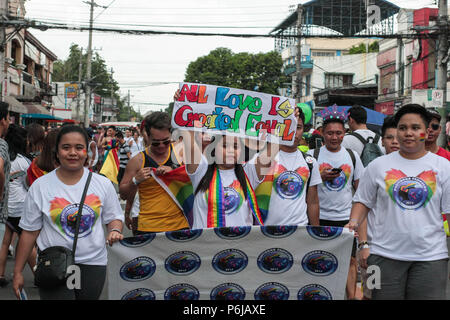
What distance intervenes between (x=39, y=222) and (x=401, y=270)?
7.70 feet

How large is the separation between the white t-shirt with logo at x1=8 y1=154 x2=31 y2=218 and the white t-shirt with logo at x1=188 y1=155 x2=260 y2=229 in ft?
9.53

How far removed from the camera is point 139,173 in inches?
187

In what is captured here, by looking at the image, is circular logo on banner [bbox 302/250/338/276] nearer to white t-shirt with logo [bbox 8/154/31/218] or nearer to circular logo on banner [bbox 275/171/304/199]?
circular logo on banner [bbox 275/171/304/199]

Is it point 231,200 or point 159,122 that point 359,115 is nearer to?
point 159,122

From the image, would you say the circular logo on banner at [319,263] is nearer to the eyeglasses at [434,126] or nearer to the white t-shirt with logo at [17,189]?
the eyeglasses at [434,126]

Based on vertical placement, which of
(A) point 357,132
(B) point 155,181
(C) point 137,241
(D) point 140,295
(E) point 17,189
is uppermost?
(A) point 357,132

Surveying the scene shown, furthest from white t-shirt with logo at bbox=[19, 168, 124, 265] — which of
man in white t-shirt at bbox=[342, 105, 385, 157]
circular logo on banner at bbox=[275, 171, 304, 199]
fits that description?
man in white t-shirt at bbox=[342, 105, 385, 157]

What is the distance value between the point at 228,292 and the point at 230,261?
21 cm

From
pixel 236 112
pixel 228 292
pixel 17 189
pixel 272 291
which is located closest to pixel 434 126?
pixel 236 112

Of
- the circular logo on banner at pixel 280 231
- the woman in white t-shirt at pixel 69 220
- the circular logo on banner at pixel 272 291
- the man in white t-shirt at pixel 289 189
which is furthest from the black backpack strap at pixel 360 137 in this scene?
the woman in white t-shirt at pixel 69 220

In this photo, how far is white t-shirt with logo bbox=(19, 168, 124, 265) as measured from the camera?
362 cm

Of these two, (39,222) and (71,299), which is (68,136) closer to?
(39,222)

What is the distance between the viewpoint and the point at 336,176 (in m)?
5.80

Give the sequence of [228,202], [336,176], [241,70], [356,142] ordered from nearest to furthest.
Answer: [228,202]
[336,176]
[356,142]
[241,70]
